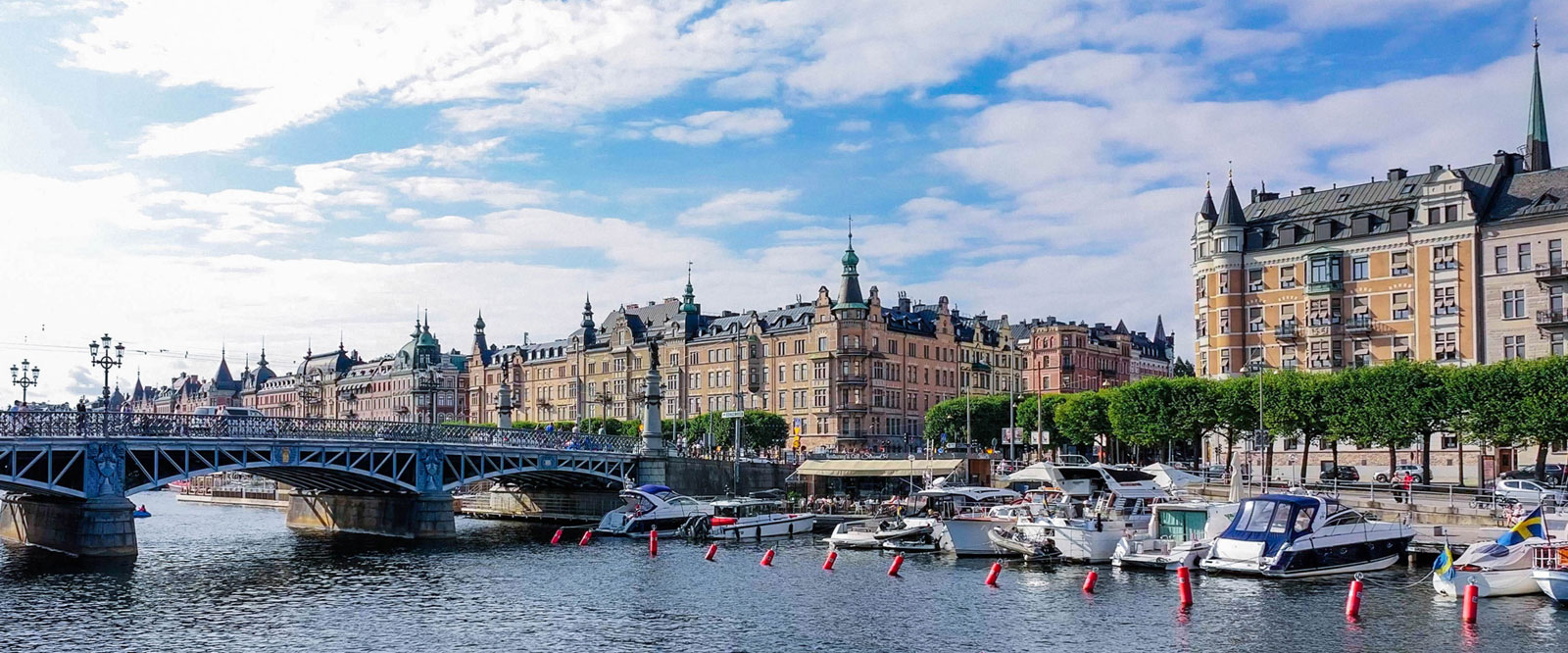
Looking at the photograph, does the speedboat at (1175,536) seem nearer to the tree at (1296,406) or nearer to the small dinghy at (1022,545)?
the small dinghy at (1022,545)

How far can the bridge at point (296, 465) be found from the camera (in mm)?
66062

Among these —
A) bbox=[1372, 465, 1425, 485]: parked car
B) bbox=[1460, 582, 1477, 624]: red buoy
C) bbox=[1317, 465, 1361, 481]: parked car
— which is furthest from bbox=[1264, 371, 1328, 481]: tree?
bbox=[1460, 582, 1477, 624]: red buoy

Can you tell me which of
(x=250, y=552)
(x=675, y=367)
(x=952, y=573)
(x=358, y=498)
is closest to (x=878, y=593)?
(x=952, y=573)

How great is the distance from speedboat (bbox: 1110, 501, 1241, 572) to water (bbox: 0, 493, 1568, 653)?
3.21 feet

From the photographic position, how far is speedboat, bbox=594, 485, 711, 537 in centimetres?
8338

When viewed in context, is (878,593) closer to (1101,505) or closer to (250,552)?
(1101,505)

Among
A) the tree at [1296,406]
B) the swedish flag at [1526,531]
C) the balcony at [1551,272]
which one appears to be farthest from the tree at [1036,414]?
the swedish flag at [1526,531]

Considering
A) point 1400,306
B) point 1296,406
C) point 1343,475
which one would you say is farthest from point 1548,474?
point 1400,306

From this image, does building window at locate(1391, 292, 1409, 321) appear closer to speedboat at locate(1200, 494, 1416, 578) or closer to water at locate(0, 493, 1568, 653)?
speedboat at locate(1200, 494, 1416, 578)

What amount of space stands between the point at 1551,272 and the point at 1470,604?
180ft

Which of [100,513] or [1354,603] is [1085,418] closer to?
[1354,603]

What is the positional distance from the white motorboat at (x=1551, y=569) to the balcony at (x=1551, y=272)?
47963 millimetres

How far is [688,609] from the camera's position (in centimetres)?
5100

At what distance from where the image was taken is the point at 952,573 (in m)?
61.5
